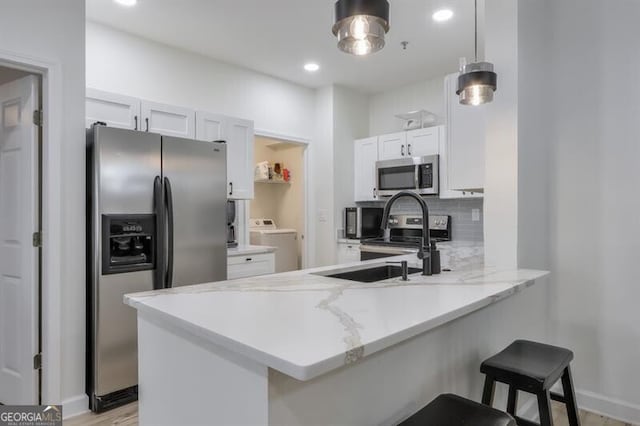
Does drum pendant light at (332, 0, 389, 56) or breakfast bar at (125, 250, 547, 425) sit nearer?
breakfast bar at (125, 250, 547, 425)

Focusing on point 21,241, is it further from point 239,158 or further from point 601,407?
point 601,407

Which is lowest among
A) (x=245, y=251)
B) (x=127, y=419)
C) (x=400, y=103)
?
→ (x=127, y=419)

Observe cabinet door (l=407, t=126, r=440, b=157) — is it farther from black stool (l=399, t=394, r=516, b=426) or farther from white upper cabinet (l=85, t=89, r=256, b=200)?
black stool (l=399, t=394, r=516, b=426)

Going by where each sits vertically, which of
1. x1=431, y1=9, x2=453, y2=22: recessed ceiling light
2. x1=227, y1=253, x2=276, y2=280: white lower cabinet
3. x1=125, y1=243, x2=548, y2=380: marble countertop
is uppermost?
x1=431, y1=9, x2=453, y2=22: recessed ceiling light

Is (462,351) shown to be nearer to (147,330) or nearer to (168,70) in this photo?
(147,330)

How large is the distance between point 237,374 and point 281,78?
163 inches

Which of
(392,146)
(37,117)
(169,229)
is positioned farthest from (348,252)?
(37,117)

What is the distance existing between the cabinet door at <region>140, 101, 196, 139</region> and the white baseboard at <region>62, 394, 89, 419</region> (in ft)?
6.43

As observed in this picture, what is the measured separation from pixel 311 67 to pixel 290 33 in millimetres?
807

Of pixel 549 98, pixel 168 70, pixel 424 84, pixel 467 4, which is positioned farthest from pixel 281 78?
pixel 549 98

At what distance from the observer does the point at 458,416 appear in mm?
1195

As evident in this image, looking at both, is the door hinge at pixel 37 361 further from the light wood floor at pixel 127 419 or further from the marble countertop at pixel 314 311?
the marble countertop at pixel 314 311

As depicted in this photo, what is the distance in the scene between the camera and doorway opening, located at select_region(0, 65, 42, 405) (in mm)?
2322

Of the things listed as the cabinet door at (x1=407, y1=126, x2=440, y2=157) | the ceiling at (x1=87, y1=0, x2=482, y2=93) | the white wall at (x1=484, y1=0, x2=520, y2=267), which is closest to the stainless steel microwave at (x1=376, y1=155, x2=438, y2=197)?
the cabinet door at (x1=407, y1=126, x2=440, y2=157)
